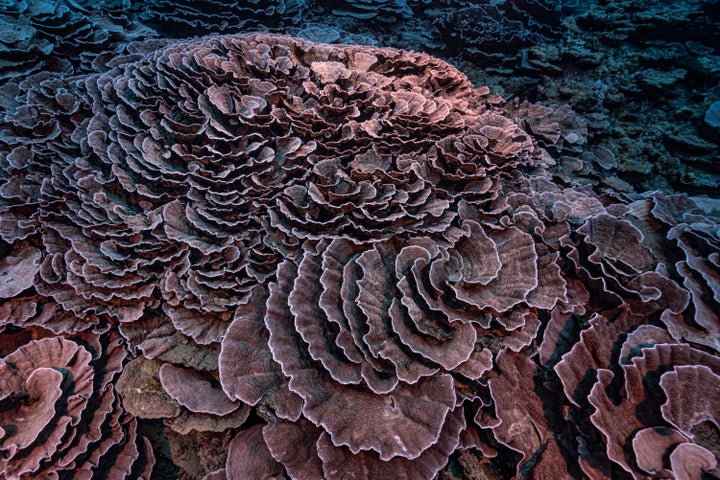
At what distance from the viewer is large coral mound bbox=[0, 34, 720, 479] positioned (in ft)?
7.79

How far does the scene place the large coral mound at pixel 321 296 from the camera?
2.38 metres

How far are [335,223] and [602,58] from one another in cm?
820

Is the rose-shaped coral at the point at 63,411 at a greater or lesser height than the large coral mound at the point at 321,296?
lesser

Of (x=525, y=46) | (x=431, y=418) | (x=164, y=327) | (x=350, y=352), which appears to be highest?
(x=525, y=46)

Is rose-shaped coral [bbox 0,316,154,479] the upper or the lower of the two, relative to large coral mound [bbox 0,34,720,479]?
lower

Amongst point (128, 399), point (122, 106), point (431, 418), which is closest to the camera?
point (431, 418)

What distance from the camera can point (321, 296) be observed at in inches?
104

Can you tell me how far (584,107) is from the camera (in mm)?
6621

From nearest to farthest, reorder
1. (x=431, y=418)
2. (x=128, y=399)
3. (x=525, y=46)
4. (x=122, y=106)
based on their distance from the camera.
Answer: (x=431, y=418)
(x=128, y=399)
(x=122, y=106)
(x=525, y=46)

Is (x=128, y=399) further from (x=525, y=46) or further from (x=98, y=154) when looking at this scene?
(x=525, y=46)

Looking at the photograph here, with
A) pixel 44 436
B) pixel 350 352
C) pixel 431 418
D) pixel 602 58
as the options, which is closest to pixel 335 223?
pixel 350 352

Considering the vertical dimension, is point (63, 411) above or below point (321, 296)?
below

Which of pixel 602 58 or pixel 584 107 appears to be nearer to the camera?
pixel 584 107

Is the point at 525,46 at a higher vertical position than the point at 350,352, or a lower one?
higher
